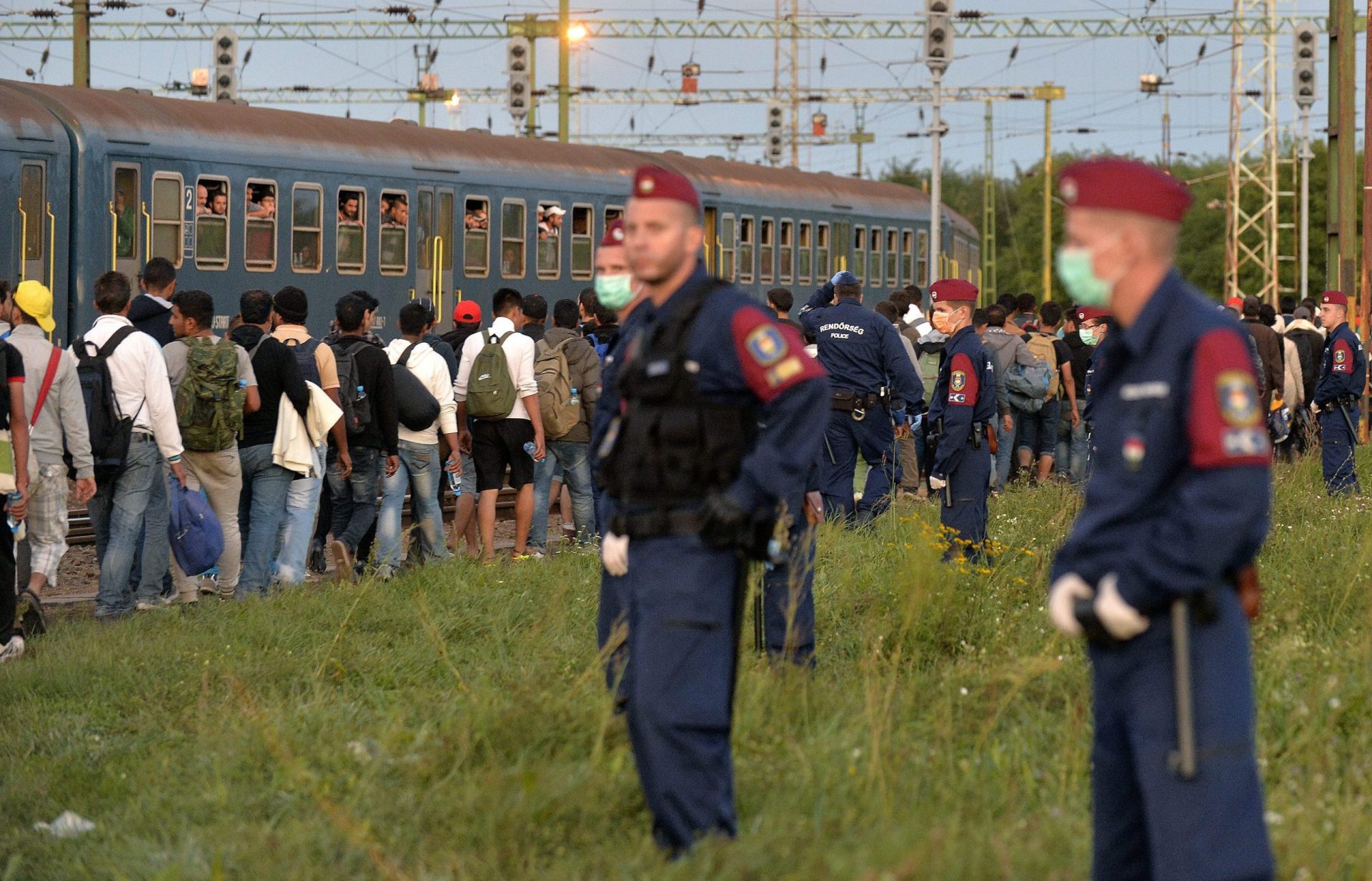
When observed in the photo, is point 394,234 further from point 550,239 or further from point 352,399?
point 352,399

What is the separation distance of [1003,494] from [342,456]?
5640 millimetres

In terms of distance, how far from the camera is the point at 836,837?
4.98m

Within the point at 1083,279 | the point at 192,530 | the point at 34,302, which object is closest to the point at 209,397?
the point at 192,530

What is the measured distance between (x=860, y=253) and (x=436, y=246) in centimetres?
1085

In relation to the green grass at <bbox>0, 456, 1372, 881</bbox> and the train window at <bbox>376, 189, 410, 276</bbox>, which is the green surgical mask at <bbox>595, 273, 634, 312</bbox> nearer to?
the green grass at <bbox>0, 456, 1372, 881</bbox>

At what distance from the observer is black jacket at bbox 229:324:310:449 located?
10727 mm

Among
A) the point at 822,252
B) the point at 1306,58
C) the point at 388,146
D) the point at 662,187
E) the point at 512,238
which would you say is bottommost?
the point at 662,187

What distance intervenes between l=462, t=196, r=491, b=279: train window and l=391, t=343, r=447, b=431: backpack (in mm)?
11306

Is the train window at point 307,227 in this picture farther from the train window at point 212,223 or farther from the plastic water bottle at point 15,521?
the plastic water bottle at point 15,521

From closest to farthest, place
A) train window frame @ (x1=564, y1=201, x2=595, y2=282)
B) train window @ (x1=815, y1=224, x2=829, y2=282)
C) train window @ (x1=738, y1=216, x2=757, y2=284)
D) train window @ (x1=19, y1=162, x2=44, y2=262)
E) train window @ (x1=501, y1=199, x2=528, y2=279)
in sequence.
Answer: train window @ (x1=19, y1=162, x2=44, y2=262) < train window @ (x1=501, y1=199, x2=528, y2=279) < train window frame @ (x1=564, y1=201, x2=595, y2=282) < train window @ (x1=738, y1=216, x2=757, y2=284) < train window @ (x1=815, y1=224, x2=829, y2=282)

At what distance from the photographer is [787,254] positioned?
1145 inches

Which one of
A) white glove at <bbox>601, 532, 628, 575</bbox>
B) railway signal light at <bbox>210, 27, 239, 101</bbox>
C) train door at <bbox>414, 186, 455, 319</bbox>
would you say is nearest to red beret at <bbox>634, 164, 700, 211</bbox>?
white glove at <bbox>601, 532, 628, 575</bbox>

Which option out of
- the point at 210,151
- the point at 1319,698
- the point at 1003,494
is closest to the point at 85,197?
the point at 210,151

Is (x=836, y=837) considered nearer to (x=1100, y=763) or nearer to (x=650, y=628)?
(x=650, y=628)
